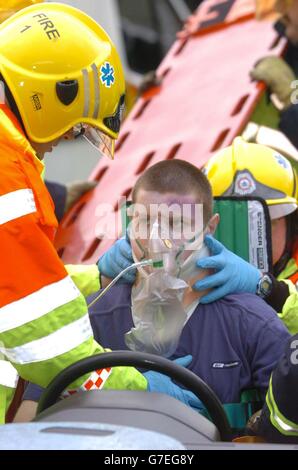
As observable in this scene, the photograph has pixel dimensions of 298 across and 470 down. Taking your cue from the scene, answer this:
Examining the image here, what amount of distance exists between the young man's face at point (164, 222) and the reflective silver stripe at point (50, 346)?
2.20ft

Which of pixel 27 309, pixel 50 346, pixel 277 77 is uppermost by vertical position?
pixel 27 309

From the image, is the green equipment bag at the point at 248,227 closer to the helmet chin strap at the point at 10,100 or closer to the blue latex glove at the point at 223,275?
the blue latex glove at the point at 223,275

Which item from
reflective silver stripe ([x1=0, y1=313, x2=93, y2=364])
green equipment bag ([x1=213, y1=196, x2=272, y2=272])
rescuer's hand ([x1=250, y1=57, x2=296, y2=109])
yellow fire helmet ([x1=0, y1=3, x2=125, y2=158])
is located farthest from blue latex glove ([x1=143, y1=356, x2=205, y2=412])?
rescuer's hand ([x1=250, y1=57, x2=296, y2=109])

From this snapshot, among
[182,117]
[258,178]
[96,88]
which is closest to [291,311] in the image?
[258,178]

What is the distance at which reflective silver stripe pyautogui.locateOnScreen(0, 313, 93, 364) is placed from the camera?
286cm

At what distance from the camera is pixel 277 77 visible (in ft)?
19.7

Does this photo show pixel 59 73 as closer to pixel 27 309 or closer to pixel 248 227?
pixel 27 309

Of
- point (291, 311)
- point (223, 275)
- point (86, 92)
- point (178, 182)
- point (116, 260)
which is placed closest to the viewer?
point (86, 92)

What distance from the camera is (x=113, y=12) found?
10398mm

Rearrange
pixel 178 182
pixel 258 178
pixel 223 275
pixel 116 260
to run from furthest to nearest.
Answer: pixel 258 178, pixel 116 260, pixel 178 182, pixel 223 275

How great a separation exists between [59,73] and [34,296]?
752mm

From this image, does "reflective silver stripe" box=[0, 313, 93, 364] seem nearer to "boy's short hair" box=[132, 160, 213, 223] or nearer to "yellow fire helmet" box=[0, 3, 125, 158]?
"yellow fire helmet" box=[0, 3, 125, 158]

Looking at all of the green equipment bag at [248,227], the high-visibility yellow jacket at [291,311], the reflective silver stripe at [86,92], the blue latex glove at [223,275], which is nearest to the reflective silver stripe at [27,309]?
the reflective silver stripe at [86,92]

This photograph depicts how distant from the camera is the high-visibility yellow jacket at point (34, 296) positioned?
9.33 ft
